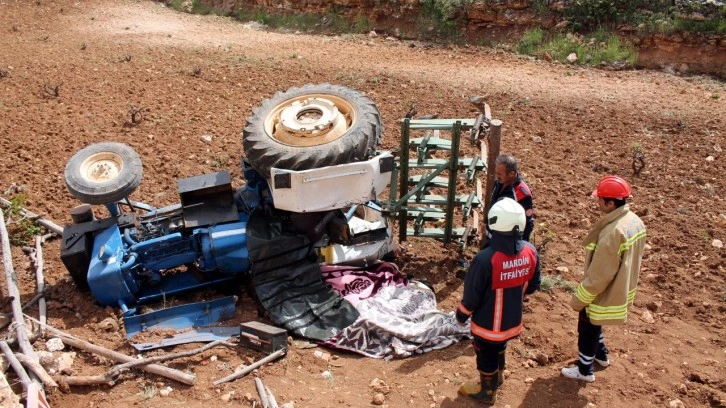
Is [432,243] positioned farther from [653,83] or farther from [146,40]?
[146,40]

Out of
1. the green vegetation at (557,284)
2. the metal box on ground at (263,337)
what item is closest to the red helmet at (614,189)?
the green vegetation at (557,284)

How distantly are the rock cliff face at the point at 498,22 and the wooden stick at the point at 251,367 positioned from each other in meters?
9.83

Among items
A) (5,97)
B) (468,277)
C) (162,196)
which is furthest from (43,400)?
(5,97)

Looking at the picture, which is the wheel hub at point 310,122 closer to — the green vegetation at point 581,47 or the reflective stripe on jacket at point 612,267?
the reflective stripe on jacket at point 612,267

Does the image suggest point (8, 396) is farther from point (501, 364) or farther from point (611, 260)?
point (611, 260)

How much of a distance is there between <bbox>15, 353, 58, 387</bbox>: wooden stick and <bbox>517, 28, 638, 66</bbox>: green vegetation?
10.5 metres

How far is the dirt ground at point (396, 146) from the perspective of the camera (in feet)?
15.2

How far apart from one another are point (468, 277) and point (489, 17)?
11132mm

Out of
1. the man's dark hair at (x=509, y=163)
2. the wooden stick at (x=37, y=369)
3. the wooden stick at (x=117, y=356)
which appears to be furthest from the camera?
the man's dark hair at (x=509, y=163)

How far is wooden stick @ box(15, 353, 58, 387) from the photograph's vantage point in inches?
176

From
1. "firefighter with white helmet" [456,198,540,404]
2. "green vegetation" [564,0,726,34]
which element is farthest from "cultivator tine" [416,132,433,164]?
"green vegetation" [564,0,726,34]

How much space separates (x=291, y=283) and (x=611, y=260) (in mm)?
2501

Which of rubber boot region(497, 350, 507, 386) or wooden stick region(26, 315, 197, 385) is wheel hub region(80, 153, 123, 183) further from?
rubber boot region(497, 350, 507, 386)

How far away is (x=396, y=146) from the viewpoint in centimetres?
870
